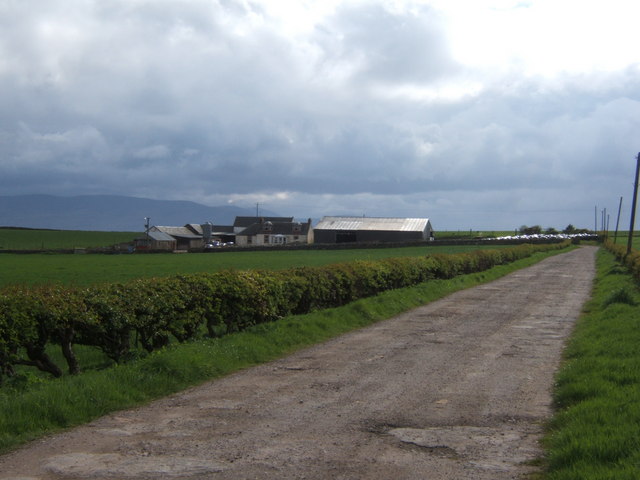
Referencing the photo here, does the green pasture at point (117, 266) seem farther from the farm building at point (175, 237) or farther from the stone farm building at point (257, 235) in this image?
the stone farm building at point (257, 235)

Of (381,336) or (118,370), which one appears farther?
(381,336)

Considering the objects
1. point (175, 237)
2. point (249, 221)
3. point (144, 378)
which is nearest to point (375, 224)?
point (175, 237)

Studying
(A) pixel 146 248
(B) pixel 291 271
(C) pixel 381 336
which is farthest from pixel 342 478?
(A) pixel 146 248

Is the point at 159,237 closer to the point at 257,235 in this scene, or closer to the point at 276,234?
the point at 257,235

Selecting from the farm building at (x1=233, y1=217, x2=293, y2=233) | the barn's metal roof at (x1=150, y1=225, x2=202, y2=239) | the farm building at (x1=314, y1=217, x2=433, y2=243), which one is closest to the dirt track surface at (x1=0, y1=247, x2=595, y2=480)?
the farm building at (x1=314, y1=217, x2=433, y2=243)

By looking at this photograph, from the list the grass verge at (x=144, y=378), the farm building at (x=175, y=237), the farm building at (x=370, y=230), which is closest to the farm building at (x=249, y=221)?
the farm building at (x=175, y=237)

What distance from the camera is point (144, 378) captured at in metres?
8.93

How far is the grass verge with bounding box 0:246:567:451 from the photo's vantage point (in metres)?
7.21

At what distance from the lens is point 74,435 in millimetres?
6871

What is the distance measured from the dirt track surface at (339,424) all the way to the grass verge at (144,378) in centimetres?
32

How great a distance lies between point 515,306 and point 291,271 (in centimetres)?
770

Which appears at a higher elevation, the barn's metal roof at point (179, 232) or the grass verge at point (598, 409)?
the barn's metal roof at point (179, 232)

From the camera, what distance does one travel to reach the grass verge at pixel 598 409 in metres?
5.56

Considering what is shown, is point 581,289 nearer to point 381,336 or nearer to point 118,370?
point 381,336
